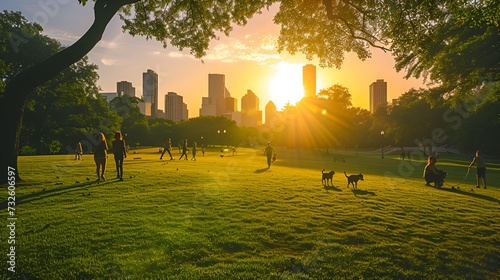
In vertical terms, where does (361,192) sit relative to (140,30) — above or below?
below

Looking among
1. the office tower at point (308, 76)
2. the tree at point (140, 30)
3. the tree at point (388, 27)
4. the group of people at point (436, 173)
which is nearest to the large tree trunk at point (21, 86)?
the tree at point (140, 30)

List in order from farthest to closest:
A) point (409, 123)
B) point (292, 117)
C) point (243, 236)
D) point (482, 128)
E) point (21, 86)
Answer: point (409, 123) → point (292, 117) → point (482, 128) → point (21, 86) → point (243, 236)

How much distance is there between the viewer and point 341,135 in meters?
66.6

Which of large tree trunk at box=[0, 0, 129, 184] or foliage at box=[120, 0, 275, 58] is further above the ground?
foliage at box=[120, 0, 275, 58]

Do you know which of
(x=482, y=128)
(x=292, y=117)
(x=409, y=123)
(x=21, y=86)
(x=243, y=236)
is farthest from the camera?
(x=409, y=123)

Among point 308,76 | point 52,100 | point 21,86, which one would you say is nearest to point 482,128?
point 21,86

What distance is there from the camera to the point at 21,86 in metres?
12.2

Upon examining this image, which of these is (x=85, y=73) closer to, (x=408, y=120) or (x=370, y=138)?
(x=408, y=120)

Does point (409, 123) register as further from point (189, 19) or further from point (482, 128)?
point (189, 19)

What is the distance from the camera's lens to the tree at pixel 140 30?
12.2 metres

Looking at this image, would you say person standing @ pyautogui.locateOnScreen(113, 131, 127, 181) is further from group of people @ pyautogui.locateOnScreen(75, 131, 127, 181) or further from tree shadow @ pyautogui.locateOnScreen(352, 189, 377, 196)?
tree shadow @ pyautogui.locateOnScreen(352, 189, 377, 196)

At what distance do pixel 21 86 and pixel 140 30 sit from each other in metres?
7.62

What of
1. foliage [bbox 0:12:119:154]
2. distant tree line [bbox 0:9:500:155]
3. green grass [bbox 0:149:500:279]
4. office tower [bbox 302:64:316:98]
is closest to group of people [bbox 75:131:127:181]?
green grass [bbox 0:149:500:279]

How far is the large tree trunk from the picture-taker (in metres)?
12.1
